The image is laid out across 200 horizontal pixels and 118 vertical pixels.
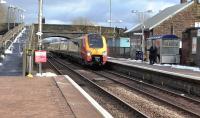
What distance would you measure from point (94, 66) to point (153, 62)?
5.05m

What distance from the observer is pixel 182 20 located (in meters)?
69.5

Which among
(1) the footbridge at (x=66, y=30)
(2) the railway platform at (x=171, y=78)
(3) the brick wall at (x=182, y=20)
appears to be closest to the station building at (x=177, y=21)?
(3) the brick wall at (x=182, y=20)

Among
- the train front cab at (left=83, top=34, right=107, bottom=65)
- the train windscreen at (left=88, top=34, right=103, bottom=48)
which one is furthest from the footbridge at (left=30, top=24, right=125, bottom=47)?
the train front cab at (left=83, top=34, right=107, bottom=65)

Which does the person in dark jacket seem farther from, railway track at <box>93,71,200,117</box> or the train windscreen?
railway track at <box>93,71,200,117</box>

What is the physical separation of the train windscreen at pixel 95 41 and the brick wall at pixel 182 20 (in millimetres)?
26235

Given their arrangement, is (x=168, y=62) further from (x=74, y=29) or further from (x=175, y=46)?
(x=74, y=29)

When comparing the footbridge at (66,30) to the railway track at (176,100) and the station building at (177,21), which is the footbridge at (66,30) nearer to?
the station building at (177,21)

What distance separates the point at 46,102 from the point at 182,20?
184 ft

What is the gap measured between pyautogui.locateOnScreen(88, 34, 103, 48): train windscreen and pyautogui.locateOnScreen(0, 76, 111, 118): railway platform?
21.6 meters

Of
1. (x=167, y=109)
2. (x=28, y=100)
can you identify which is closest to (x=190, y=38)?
(x=167, y=109)

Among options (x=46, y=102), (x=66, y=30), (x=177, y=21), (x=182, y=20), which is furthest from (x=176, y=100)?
(x=66, y=30)

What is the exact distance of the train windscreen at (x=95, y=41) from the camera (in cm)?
4259

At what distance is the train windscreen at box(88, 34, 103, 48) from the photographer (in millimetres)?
42594

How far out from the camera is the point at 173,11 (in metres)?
70.8
